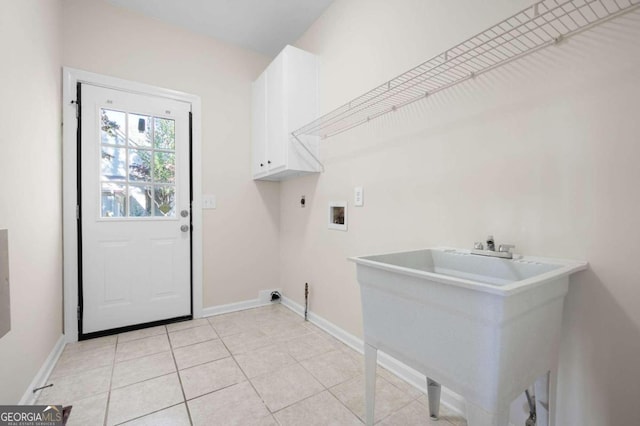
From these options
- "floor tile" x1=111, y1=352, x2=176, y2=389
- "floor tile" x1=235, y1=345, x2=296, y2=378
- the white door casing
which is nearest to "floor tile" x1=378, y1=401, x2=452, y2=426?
"floor tile" x1=235, y1=345, x2=296, y2=378

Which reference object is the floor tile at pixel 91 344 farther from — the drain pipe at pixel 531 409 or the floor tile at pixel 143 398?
the drain pipe at pixel 531 409

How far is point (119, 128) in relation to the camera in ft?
7.72

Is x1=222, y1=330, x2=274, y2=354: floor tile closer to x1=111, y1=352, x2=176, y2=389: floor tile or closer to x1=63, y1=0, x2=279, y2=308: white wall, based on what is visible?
x1=111, y1=352, x2=176, y2=389: floor tile

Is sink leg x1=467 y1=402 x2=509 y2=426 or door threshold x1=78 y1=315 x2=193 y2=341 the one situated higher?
sink leg x1=467 y1=402 x2=509 y2=426

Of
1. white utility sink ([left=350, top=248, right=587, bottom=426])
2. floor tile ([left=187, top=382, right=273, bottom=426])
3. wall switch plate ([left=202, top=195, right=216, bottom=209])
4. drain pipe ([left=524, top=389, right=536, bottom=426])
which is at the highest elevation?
wall switch plate ([left=202, top=195, right=216, bottom=209])

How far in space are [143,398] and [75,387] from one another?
17.6 inches

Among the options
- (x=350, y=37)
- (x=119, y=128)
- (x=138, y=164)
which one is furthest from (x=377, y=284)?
(x=119, y=128)

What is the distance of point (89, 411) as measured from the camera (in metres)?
1.41

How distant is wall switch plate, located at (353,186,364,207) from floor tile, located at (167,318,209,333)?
5.64 ft

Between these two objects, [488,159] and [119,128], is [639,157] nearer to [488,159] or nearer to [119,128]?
[488,159]

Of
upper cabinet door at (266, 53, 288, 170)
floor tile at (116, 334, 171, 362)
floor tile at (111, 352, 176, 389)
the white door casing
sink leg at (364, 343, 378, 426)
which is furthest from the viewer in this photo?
upper cabinet door at (266, 53, 288, 170)

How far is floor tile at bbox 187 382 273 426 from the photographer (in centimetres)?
135

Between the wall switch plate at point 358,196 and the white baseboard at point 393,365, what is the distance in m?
0.97

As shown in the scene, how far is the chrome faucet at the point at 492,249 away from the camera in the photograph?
1.15m
